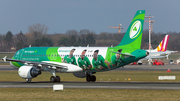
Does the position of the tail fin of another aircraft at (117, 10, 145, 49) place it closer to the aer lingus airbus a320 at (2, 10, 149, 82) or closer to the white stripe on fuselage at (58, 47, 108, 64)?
the aer lingus airbus a320 at (2, 10, 149, 82)

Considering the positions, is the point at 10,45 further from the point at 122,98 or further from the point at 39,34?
the point at 122,98

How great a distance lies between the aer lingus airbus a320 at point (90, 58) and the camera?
40.9m

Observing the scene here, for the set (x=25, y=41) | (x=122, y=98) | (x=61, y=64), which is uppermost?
(x=25, y=41)

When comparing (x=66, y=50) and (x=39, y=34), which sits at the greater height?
(x=39, y=34)

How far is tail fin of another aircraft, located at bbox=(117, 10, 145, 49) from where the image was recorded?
41719 millimetres

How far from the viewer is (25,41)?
130750mm

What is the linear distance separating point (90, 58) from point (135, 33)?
6.90m

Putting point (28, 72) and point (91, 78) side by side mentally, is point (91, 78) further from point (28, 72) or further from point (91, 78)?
point (28, 72)

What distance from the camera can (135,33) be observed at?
41.9 meters

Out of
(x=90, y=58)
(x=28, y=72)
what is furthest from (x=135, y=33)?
(x=28, y=72)

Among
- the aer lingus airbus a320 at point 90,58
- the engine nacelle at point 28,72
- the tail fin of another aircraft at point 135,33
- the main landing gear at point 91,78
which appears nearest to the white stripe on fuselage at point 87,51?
the aer lingus airbus a320 at point 90,58

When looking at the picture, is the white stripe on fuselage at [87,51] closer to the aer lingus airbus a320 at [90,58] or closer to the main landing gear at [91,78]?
the aer lingus airbus a320 at [90,58]

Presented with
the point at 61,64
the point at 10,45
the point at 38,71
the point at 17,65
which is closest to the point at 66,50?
the point at 61,64

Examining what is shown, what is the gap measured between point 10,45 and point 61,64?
108521mm
